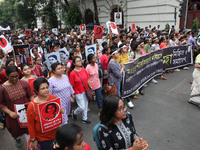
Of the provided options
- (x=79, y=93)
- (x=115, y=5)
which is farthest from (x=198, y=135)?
(x=115, y=5)

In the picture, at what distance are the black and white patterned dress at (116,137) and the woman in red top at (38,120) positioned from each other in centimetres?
107

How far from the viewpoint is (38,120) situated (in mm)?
2455

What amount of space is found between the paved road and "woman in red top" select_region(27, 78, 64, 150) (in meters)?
1.20

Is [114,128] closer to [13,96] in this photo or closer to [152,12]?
[13,96]

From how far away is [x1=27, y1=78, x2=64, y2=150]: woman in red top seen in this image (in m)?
2.42

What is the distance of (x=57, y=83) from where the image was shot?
3.32m

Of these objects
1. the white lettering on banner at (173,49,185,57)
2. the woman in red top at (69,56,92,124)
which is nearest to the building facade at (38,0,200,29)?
the white lettering on banner at (173,49,185,57)

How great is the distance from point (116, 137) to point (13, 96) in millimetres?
2020

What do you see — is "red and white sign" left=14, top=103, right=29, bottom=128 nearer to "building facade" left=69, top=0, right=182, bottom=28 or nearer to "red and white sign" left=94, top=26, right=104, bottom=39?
"red and white sign" left=94, top=26, right=104, bottom=39

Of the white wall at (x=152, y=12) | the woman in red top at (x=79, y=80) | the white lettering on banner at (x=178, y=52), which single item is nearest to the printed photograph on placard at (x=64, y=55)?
the woman in red top at (x=79, y=80)

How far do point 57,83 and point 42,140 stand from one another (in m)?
1.12

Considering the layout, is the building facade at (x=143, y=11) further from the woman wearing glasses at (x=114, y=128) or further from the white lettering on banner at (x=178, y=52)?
the woman wearing glasses at (x=114, y=128)

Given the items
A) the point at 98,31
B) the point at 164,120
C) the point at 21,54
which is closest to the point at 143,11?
the point at 98,31

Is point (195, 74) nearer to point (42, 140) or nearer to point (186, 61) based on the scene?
point (186, 61)
